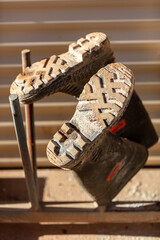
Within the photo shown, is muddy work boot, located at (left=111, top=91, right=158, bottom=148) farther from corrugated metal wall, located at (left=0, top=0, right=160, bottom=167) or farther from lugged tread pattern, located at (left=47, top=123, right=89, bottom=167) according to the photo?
lugged tread pattern, located at (left=47, top=123, right=89, bottom=167)

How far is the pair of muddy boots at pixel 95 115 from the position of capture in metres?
1.11

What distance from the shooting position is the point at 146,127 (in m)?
1.63

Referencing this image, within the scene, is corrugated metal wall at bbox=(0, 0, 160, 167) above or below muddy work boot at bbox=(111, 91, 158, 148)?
above

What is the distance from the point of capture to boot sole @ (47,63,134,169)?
42.9 inches

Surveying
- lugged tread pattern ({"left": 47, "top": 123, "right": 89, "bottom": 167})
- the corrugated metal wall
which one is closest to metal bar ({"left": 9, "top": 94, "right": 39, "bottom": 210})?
lugged tread pattern ({"left": 47, "top": 123, "right": 89, "bottom": 167})

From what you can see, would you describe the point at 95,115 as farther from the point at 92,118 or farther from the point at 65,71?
the point at 65,71

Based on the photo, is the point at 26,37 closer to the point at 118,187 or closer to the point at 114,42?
the point at 114,42

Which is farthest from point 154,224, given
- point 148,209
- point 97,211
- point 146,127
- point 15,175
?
point 15,175

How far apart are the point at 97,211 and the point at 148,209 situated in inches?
10.0

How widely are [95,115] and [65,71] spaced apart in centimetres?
24

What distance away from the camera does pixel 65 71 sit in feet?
4.13

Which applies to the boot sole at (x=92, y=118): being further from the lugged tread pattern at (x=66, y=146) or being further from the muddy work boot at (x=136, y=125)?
the muddy work boot at (x=136, y=125)

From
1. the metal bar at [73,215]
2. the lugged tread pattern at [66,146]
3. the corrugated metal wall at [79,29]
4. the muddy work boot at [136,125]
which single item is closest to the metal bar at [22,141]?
the metal bar at [73,215]

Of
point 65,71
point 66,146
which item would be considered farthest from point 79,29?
point 66,146
